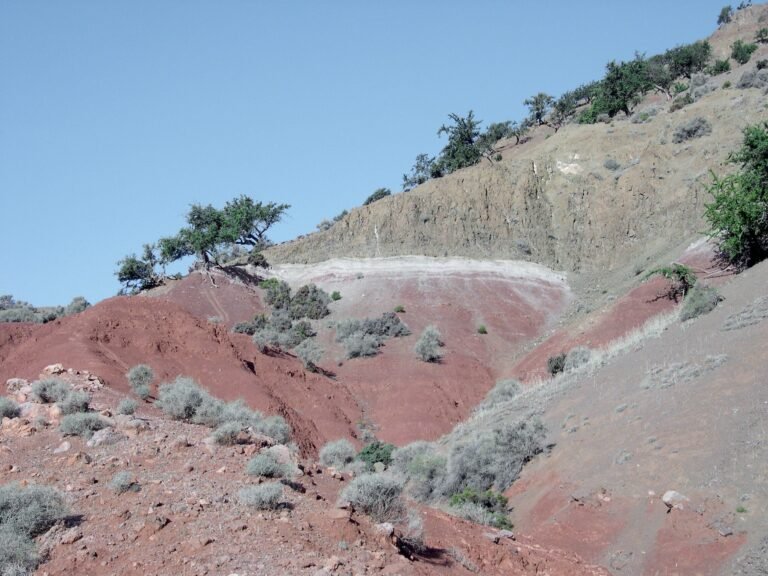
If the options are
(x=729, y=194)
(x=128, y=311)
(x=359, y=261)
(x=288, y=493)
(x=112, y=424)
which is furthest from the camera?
(x=359, y=261)

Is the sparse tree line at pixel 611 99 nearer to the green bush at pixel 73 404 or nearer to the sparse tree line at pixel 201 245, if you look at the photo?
the sparse tree line at pixel 201 245

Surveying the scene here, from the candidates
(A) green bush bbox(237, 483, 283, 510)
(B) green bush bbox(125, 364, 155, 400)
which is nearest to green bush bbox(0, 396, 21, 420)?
(A) green bush bbox(237, 483, 283, 510)

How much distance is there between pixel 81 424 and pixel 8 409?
6.05ft

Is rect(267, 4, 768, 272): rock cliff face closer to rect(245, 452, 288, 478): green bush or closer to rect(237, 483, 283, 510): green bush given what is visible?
rect(245, 452, 288, 478): green bush

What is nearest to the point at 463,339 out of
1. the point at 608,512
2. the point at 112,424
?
the point at 608,512

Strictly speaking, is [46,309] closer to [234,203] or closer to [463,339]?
[234,203]

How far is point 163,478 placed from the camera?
11570 millimetres

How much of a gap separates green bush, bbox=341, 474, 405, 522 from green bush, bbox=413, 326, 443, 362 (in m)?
29.8

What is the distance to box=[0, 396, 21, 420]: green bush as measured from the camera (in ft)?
46.4

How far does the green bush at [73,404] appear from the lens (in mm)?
14159

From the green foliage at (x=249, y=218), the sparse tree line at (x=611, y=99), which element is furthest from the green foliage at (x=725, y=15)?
the green foliage at (x=249, y=218)

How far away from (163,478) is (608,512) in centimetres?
985

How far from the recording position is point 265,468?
478 inches

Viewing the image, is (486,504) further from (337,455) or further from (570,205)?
(570,205)
